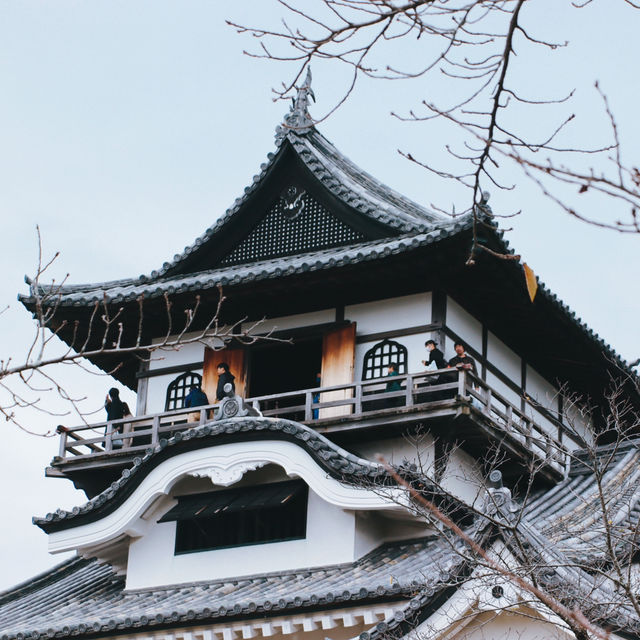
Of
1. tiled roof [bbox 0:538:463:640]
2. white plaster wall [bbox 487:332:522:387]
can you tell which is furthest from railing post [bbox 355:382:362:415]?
white plaster wall [bbox 487:332:522:387]

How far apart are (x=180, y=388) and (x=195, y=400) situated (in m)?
1.07

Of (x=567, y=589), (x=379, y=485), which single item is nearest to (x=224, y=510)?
(x=379, y=485)

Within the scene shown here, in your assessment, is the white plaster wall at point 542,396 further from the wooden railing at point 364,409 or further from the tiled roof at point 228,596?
the tiled roof at point 228,596

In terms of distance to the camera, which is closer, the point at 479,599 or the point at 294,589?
the point at 479,599

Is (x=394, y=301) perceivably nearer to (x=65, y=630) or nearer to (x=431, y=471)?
(x=431, y=471)

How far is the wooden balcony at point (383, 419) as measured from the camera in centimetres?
1666

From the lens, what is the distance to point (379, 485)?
15.3 metres

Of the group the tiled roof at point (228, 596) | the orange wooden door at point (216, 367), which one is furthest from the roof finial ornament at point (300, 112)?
the tiled roof at point (228, 596)

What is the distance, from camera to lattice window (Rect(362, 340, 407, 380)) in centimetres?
1802

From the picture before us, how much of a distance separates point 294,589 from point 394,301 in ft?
15.7

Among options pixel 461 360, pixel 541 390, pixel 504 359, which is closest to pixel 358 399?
pixel 461 360

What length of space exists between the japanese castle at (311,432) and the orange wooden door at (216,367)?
0.04m

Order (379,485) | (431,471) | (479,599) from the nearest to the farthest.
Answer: (479,599)
(379,485)
(431,471)

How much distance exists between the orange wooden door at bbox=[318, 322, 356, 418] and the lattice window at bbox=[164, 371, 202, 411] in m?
2.21
